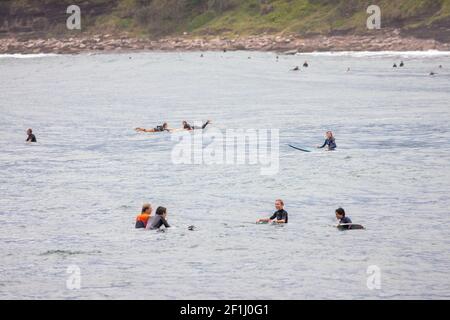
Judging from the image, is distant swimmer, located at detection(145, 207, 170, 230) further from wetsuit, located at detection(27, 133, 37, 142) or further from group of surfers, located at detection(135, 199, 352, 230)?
wetsuit, located at detection(27, 133, 37, 142)

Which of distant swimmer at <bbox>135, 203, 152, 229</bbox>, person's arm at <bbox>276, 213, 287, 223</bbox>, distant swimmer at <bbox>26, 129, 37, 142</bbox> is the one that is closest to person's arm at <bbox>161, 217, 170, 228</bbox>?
distant swimmer at <bbox>135, 203, 152, 229</bbox>

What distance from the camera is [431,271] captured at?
30531 mm

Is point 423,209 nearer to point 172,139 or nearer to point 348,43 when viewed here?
point 172,139

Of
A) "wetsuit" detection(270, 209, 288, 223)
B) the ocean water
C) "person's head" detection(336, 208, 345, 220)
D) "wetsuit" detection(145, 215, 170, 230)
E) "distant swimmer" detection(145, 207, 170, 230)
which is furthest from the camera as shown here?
"wetsuit" detection(270, 209, 288, 223)

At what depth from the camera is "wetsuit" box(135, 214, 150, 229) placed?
37312 millimetres

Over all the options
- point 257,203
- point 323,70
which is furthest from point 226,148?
point 323,70

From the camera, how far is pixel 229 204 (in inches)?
1663

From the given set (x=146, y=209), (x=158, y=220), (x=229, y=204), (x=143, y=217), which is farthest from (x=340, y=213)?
(x=143, y=217)

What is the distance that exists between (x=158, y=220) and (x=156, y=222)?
0.46ft

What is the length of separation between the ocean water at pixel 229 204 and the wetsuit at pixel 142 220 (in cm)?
34

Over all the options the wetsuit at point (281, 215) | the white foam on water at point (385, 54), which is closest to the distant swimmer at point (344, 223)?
the wetsuit at point (281, 215)

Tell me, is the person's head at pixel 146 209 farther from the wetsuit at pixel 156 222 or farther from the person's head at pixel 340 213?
the person's head at pixel 340 213

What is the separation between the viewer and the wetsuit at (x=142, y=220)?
3731 centimetres

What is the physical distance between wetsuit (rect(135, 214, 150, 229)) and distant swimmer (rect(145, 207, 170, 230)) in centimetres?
18
